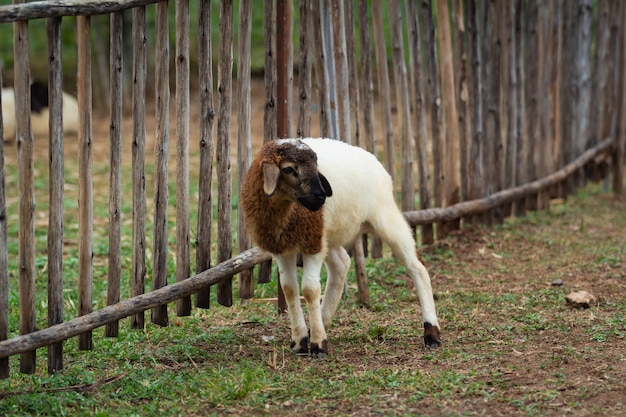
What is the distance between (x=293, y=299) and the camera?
5.20 meters

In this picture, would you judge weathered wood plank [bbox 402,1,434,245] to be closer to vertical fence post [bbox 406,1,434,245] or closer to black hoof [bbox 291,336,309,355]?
vertical fence post [bbox 406,1,434,245]

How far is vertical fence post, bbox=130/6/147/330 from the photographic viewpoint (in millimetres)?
5059

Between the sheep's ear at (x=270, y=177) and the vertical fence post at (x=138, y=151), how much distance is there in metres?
0.82

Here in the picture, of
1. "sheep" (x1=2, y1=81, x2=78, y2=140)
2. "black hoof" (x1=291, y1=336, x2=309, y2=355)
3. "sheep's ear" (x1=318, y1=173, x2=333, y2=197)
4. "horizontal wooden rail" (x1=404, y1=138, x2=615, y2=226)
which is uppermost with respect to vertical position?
"sheep" (x1=2, y1=81, x2=78, y2=140)

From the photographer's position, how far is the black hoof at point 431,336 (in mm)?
5312

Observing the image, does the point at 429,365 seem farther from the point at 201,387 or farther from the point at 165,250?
the point at 165,250

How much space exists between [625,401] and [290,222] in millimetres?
1968

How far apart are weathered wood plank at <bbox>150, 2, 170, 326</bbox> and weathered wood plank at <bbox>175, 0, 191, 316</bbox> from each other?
0.27 ft

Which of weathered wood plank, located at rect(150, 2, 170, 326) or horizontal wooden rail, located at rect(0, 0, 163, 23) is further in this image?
weathered wood plank, located at rect(150, 2, 170, 326)

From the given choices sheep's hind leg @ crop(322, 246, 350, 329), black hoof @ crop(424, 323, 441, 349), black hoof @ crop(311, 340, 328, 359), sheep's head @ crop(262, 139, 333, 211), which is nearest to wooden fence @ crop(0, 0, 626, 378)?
sheep's hind leg @ crop(322, 246, 350, 329)

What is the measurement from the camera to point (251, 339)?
557 centimetres

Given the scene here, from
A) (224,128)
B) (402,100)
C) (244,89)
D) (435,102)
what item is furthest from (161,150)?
(435,102)

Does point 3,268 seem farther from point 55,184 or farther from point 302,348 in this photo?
point 302,348

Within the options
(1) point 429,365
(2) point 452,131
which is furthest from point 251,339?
(2) point 452,131
